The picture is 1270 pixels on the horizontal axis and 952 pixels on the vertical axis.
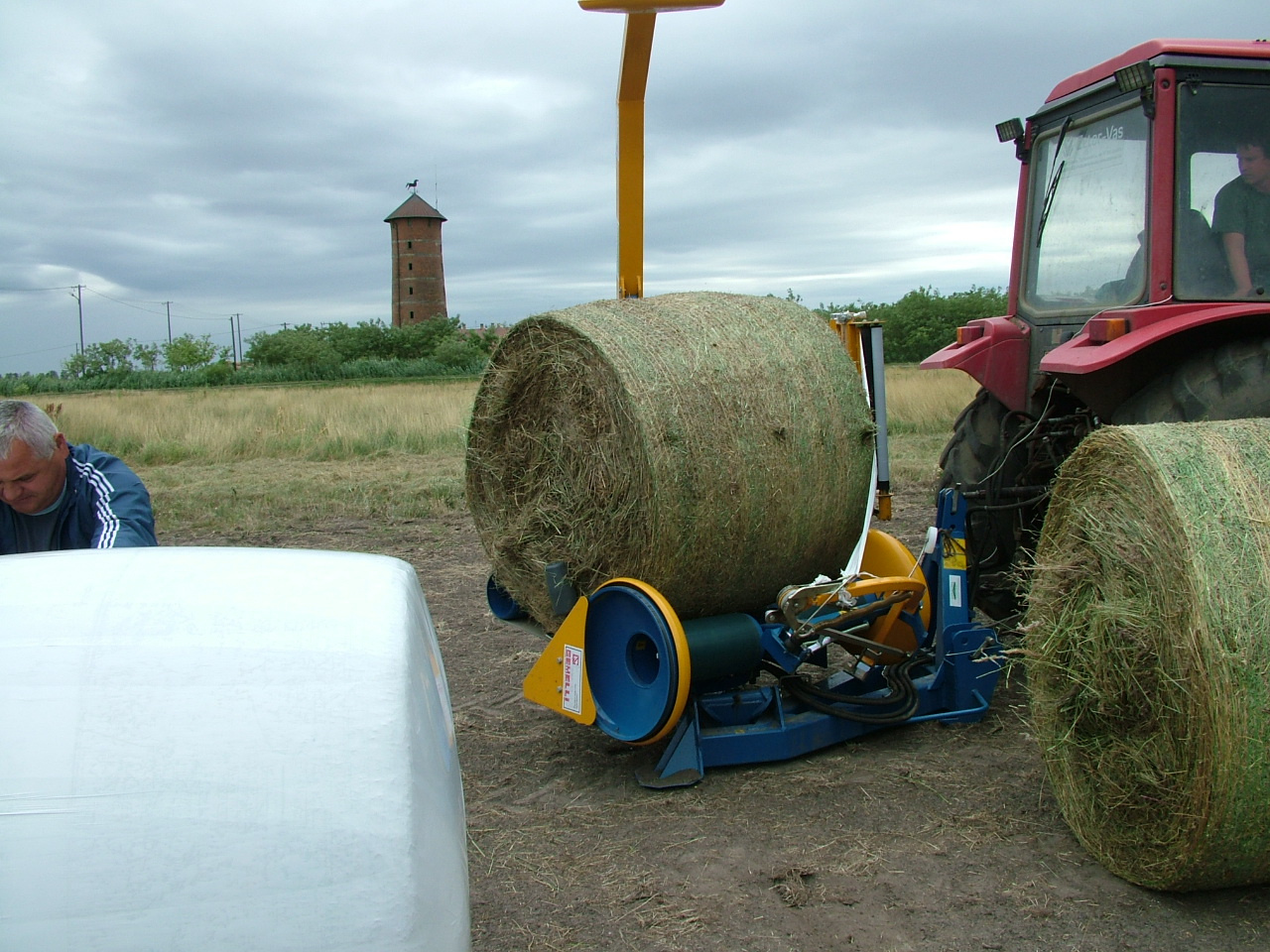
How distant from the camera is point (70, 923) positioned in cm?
137

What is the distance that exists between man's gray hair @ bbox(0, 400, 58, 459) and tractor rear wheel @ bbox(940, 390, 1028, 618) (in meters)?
3.47

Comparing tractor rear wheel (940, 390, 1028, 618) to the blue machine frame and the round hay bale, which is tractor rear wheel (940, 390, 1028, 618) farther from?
the round hay bale

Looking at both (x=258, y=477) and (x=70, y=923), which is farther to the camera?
(x=258, y=477)

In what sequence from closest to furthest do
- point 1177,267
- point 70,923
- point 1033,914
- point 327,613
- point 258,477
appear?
point 70,923 < point 327,613 < point 1033,914 < point 1177,267 < point 258,477

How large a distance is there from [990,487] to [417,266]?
5985 cm

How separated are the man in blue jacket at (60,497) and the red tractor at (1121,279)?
9.19 ft

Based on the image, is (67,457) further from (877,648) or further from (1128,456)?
(1128,456)

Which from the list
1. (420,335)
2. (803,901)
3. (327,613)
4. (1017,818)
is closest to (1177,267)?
(1017,818)

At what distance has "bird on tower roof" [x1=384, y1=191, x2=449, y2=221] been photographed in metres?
61.2

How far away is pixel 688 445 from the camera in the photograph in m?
3.77

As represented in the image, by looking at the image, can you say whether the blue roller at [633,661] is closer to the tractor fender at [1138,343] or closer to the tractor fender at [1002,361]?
the tractor fender at [1138,343]

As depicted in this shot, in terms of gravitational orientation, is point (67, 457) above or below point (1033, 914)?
above

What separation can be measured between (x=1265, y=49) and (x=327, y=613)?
156 inches

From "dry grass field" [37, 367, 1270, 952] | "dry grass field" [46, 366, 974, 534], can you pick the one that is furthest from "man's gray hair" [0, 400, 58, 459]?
"dry grass field" [46, 366, 974, 534]
